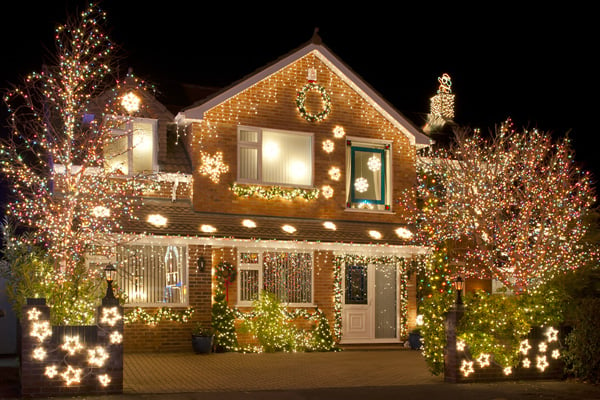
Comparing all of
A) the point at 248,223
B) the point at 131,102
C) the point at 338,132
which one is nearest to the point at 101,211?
the point at 131,102

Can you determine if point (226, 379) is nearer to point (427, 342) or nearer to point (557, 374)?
point (427, 342)

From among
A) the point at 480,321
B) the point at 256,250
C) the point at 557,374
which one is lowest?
the point at 557,374

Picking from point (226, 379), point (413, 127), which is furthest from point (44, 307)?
point (413, 127)

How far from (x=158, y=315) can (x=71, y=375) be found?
594 cm

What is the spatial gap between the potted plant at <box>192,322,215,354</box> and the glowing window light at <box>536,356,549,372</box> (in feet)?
23.6

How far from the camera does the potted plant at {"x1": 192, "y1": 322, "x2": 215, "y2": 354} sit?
1658cm

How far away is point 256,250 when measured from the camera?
59.9ft

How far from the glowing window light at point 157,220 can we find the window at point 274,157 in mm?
2405

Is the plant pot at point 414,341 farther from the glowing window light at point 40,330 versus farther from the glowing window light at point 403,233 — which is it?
the glowing window light at point 40,330

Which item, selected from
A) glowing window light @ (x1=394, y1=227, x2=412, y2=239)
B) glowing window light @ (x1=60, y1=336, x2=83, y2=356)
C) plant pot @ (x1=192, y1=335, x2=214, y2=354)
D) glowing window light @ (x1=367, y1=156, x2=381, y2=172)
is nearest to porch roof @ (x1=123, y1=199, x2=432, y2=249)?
glowing window light @ (x1=394, y1=227, x2=412, y2=239)

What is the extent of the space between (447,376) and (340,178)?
24.4 feet

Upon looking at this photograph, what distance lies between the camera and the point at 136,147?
18.0 m

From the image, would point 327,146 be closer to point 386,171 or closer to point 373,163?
point 373,163

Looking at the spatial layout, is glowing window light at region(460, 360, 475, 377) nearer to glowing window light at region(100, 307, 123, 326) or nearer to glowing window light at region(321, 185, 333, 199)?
glowing window light at region(100, 307, 123, 326)
